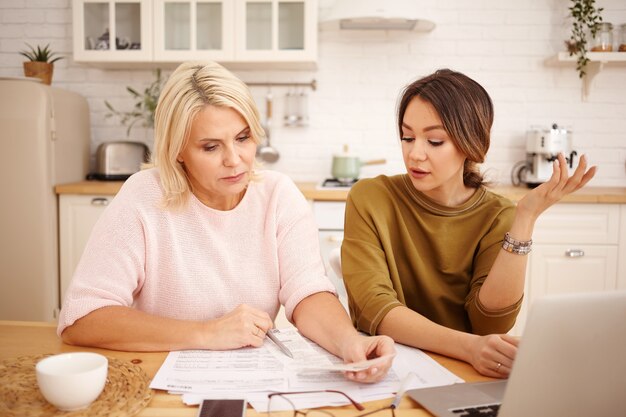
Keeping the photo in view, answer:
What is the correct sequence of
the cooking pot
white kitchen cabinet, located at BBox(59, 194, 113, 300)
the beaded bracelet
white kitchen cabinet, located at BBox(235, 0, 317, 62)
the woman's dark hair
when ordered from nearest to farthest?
the beaded bracelet, the woman's dark hair, white kitchen cabinet, located at BBox(59, 194, 113, 300), white kitchen cabinet, located at BBox(235, 0, 317, 62), the cooking pot

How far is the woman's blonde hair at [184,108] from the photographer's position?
1282mm

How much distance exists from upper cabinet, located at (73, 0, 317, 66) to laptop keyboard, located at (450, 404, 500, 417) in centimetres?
254

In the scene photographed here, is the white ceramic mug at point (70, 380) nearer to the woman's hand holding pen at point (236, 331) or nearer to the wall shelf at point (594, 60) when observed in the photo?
the woman's hand holding pen at point (236, 331)

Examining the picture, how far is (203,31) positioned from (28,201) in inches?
49.9

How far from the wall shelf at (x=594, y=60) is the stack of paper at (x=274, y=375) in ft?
8.51

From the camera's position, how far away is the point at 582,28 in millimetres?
3250

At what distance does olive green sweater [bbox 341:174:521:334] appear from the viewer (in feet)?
4.49

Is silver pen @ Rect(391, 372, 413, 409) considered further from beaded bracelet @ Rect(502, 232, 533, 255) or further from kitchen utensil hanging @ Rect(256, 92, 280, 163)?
kitchen utensil hanging @ Rect(256, 92, 280, 163)

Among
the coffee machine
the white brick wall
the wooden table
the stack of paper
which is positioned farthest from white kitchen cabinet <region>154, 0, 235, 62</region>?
the stack of paper

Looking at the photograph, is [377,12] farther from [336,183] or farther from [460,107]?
[460,107]

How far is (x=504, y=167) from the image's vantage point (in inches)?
136

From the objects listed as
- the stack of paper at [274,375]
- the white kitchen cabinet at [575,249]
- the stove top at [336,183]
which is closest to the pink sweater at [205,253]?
the stack of paper at [274,375]

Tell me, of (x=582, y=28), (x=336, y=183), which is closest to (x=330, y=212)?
(x=336, y=183)

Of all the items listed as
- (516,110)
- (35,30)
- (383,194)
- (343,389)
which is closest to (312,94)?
(516,110)
